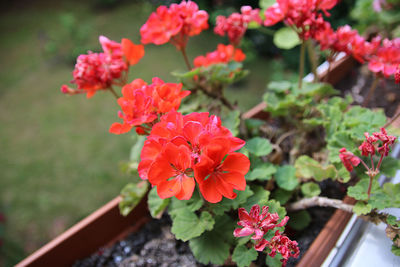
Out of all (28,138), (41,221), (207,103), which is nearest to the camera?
(207,103)

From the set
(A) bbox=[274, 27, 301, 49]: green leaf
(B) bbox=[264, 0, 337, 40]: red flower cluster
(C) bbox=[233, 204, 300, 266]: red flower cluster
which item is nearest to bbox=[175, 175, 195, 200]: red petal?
(C) bbox=[233, 204, 300, 266]: red flower cluster

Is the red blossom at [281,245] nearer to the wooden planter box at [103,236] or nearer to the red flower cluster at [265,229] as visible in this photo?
the red flower cluster at [265,229]

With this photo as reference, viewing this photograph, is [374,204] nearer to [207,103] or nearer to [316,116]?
[316,116]

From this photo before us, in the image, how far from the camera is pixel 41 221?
1691 millimetres

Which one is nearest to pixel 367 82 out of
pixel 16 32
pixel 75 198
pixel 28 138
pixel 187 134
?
pixel 187 134

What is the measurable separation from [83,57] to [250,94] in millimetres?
1611

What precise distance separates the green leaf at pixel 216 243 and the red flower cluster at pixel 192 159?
0.32 m

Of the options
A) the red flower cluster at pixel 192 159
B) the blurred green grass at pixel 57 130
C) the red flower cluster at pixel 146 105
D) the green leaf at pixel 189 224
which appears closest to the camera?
the red flower cluster at pixel 192 159

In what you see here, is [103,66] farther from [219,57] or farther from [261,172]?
[261,172]

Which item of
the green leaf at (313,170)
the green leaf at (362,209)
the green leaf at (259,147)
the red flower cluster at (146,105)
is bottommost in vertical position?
the green leaf at (313,170)

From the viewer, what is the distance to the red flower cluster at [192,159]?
1.69 ft

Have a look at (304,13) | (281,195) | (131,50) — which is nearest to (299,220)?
(281,195)

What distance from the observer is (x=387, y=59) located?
0.84m

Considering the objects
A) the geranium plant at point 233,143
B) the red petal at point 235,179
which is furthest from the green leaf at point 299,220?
the red petal at point 235,179
